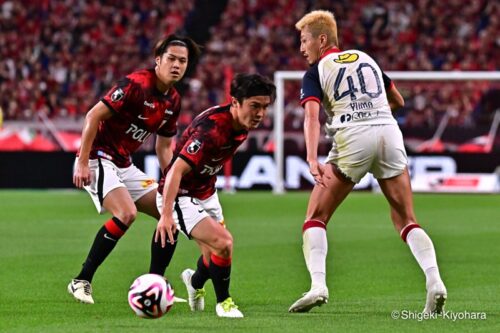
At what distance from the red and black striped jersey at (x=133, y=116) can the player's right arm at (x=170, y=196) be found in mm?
1479

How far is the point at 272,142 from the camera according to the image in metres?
25.0

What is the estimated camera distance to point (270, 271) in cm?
1116

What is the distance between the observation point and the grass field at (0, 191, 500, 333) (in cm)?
755

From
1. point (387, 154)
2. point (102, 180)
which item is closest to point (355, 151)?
point (387, 154)

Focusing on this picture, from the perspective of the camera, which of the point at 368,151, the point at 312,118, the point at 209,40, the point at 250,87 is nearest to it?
the point at 250,87

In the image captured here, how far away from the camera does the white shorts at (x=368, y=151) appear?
8.05m

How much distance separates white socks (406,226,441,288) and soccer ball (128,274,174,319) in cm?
183

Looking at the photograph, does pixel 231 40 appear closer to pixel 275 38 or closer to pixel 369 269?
pixel 275 38

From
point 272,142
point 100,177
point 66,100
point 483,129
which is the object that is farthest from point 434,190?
point 100,177

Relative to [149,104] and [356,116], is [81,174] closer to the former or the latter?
[149,104]

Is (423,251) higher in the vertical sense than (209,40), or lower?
higher

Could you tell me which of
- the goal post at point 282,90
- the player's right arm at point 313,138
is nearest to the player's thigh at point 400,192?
the player's right arm at point 313,138

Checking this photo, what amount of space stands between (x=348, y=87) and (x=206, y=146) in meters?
1.14

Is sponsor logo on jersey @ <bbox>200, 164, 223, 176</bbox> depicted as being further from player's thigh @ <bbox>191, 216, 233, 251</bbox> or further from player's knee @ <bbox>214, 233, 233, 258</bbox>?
player's knee @ <bbox>214, 233, 233, 258</bbox>
